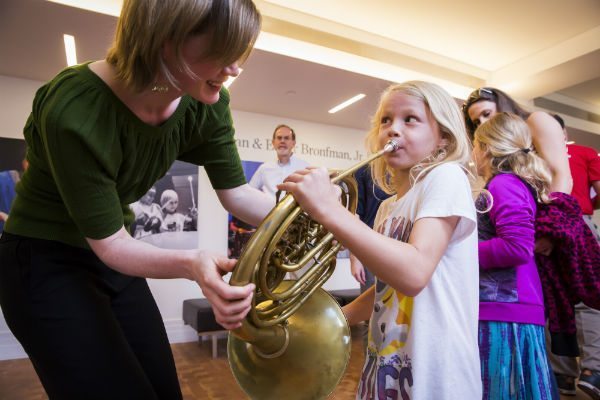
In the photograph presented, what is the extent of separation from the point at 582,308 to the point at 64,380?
2759 mm

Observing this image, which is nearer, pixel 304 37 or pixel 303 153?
pixel 304 37

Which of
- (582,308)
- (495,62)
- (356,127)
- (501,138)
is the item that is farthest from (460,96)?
(501,138)

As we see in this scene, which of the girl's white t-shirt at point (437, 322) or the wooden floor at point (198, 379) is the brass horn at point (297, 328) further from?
the wooden floor at point (198, 379)

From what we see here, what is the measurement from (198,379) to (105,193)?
2.71 m

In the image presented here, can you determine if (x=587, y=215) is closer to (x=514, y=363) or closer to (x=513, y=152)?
(x=513, y=152)

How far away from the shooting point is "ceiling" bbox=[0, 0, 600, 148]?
3.23 meters

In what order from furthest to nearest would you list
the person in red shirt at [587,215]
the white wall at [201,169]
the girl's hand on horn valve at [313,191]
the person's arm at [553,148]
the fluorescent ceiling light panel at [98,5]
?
1. the white wall at [201,169]
2. the fluorescent ceiling light panel at [98,5]
3. the person in red shirt at [587,215]
4. the person's arm at [553,148]
5. the girl's hand on horn valve at [313,191]

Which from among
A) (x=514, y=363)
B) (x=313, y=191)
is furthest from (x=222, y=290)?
(x=514, y=363)

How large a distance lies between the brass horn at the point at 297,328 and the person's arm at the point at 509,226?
0.56 metres

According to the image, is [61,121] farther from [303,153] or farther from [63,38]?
[303,153]

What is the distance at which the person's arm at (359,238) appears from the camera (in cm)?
77

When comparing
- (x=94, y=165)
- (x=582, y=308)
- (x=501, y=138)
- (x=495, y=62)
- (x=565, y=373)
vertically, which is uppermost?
(x=495, y=62)

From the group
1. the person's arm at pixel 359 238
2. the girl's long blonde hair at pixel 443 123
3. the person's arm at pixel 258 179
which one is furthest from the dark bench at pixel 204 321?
the person's arm at pixel 359 238

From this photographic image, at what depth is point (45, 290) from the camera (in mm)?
899
